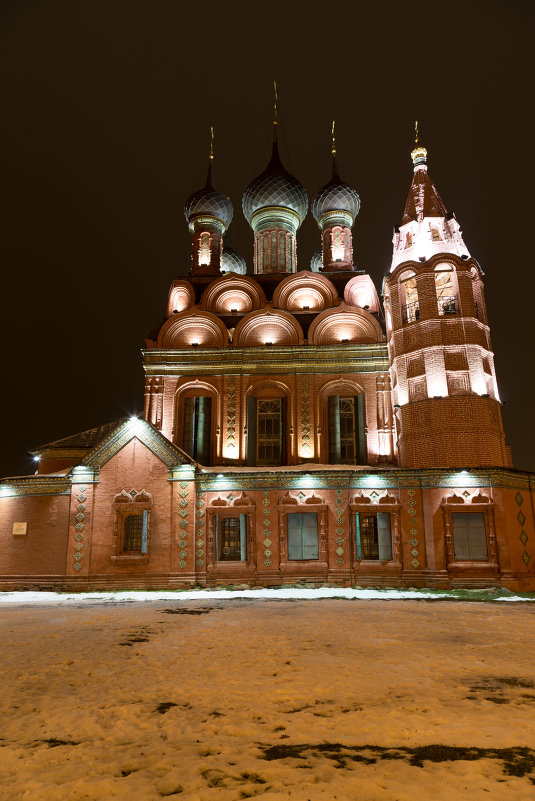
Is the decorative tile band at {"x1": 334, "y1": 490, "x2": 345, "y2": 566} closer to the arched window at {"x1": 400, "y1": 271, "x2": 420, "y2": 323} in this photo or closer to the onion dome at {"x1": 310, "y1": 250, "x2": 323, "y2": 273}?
the arched window at {"x1": 400, "y1": 271, "x2": 420, "y2": 323}

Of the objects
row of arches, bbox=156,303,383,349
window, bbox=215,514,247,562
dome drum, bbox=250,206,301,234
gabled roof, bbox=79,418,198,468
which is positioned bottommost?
window, bbox=215,514,247,562

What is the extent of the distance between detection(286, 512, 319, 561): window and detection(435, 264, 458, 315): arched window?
848cm

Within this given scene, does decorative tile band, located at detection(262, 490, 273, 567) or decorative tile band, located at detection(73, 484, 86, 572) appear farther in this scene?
decorative tile band, located at detection(262, 490, 273, 567)

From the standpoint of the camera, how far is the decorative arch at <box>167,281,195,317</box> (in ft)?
76.5

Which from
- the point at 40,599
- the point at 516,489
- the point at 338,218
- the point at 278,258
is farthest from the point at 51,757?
the point at 338,218

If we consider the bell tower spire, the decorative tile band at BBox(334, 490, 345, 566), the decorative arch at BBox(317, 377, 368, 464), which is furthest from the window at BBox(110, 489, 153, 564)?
the bell tower spire

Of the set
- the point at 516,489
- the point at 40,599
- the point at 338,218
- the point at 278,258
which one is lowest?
the point at 40,599

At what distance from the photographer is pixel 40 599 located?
13.4 m

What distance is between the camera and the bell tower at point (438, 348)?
53.5ft

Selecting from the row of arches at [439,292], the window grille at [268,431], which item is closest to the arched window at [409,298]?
the row of arches at [439,292]

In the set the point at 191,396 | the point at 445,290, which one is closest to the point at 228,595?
the point at 191,396

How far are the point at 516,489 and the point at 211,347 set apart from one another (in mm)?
12079

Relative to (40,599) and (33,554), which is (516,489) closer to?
(40,599)

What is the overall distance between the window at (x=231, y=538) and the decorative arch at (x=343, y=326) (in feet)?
27.0
